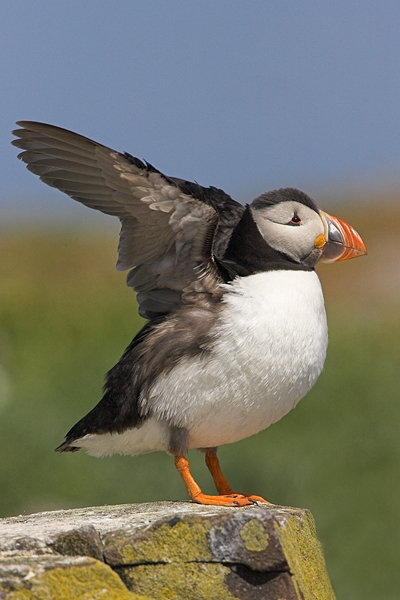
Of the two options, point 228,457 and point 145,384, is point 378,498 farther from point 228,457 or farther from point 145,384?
point 145,384

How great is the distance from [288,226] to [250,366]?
1.16 metres

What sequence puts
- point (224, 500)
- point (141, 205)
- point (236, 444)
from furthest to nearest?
point (236, 444)
point (141, 205)
point (224, 500)

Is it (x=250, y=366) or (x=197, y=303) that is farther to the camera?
(x=197, y=303)

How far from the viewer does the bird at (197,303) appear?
5.77 m

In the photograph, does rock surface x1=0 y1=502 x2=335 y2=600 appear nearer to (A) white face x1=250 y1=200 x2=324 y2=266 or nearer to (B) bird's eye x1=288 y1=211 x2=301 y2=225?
(A) white face x1=250 y1=200 x2=324 y2=266

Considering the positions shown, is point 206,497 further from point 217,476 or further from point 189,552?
point 189,552

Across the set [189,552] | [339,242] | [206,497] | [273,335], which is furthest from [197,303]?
[189,552]

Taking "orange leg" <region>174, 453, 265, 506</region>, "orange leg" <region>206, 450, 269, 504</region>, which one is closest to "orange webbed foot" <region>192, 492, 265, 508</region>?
"orange leg" <region>174, 453, 265, 506</region>

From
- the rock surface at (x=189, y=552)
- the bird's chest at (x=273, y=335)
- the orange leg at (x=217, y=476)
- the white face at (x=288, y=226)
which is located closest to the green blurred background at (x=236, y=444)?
the orange leg at (x=217, y=476)

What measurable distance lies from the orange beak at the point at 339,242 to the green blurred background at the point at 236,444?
5.87 meters

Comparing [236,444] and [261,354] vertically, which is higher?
[261,354]

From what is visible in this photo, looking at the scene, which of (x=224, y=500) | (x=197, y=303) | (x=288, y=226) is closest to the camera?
(x=224, y=500)

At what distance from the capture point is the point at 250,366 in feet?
18.9

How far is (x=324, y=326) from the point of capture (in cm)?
614
